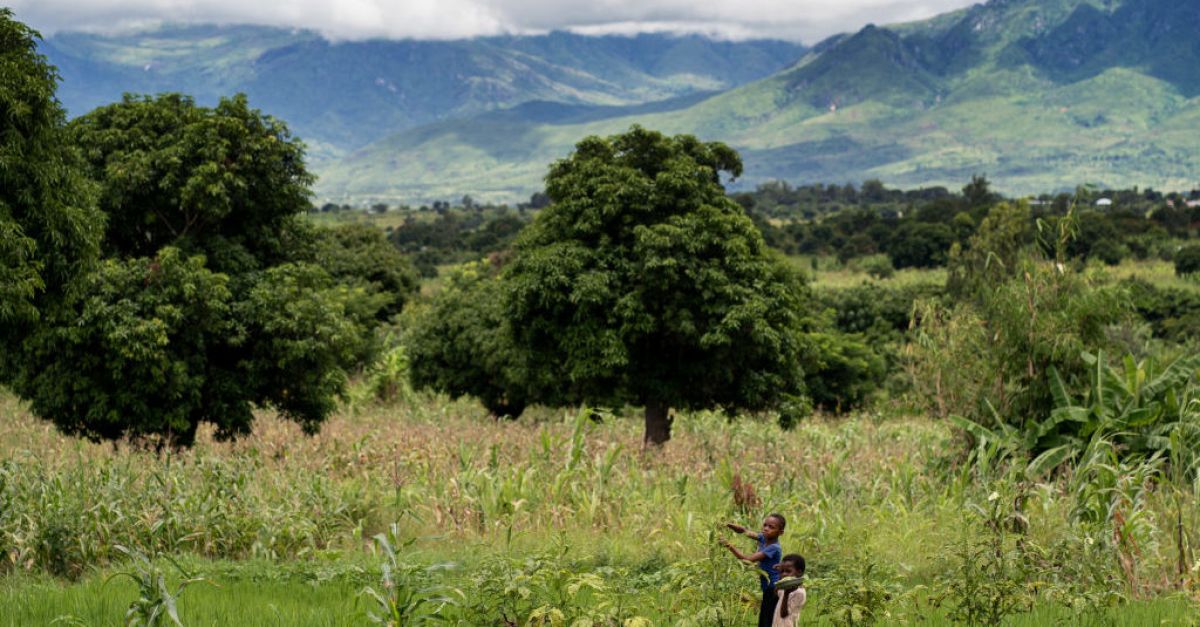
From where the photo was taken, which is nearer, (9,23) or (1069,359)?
(9,23)

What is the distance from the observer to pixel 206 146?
18219 mm

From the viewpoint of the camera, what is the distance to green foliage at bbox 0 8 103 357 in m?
11.1

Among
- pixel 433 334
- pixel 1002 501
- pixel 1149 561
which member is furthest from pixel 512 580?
pixel 433 334

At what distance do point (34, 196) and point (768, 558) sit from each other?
358 inches

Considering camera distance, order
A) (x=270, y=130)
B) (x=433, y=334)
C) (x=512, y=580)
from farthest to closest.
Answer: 1. (x=433, y=334)
2. (x=270, y=130)
3. (x=512, y=580)

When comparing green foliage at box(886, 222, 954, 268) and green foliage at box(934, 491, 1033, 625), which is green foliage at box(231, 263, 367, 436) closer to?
green foliage at box(934, 491, 1033, 625)

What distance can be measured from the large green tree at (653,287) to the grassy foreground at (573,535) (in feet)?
9.03

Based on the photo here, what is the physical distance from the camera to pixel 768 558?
704cm

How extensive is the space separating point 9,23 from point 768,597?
1040 centimetres

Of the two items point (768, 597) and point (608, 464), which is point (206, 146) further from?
point (768, 597)

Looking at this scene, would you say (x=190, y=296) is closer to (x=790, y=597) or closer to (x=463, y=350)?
(x=463, y=350)

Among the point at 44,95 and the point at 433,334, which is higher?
the point at 44,95

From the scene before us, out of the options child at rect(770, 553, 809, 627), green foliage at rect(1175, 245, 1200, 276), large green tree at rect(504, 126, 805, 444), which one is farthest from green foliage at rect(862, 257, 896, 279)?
child at rect(770, 553, 809, 627)

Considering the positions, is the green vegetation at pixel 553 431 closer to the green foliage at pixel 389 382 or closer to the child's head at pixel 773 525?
the child's head at pixel 773 525
